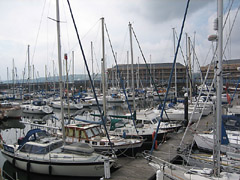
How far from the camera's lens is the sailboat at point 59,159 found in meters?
11.4

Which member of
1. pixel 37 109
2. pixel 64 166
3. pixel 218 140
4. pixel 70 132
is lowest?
pixel 64 166

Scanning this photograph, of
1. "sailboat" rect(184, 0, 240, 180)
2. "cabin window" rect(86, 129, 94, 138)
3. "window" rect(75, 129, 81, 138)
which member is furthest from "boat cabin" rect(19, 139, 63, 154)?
"sailboat" rect(184, 0, 240, 180)

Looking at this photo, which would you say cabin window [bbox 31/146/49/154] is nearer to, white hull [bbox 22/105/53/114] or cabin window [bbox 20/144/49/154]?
cabin window [bbox 20/144/49/154]

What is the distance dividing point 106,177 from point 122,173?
3.45 feet

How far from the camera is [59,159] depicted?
11.6 meters

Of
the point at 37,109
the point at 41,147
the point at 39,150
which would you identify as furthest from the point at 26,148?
the point at 37,109

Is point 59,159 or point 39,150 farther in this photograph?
point 39,150

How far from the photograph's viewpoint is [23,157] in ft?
41.8

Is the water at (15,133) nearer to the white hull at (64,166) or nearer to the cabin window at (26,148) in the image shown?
the white hull at (64,166)

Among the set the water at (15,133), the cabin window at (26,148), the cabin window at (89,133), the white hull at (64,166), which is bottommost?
the water at (15,133)

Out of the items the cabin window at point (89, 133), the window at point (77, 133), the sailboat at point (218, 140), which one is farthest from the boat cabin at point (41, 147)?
the sailboat at point (218, 140)

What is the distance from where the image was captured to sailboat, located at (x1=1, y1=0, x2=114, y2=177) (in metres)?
11.4

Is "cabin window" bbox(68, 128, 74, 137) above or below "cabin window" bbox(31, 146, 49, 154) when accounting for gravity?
above

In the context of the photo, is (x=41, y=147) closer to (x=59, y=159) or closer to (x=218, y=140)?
(x=59, y=159)
